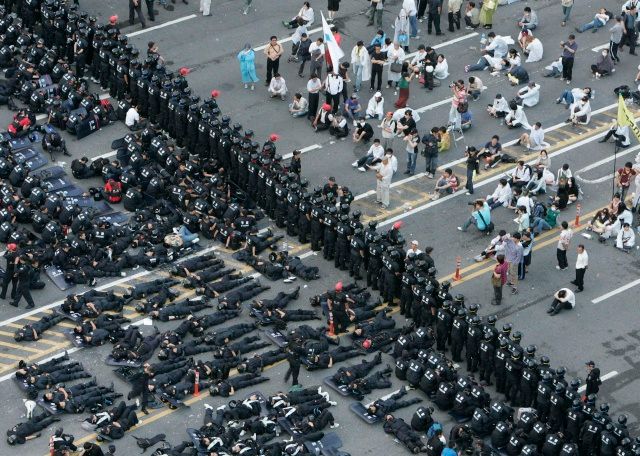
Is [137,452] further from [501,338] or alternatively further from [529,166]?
[529,166]

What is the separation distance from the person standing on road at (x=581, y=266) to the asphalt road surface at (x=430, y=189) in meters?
0.36

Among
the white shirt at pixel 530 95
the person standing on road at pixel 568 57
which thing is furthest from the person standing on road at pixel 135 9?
the person standing on road at pixel 568 57

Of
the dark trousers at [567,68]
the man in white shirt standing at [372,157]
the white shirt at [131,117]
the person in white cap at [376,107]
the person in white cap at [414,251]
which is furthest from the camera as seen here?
the dark trousers at [567,68]

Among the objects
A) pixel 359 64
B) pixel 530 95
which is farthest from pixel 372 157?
pixel 530 95

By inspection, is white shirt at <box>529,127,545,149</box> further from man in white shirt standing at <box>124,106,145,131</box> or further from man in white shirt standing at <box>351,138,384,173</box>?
man in white shirt standing at <box>124,106,145,131</box>

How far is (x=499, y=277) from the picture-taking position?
58.4m

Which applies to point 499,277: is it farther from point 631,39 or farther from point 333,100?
point 631,39

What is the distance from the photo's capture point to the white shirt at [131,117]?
66.8m

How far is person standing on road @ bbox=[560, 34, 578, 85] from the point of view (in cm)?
6975

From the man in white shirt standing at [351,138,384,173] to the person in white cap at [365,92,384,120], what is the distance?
9.17ft

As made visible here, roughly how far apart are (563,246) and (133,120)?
1758 centimetres

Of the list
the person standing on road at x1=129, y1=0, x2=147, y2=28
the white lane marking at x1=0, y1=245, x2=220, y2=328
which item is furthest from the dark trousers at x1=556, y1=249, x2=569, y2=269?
the person standing on road at x1=129, y1=0, x2=147, y2=28

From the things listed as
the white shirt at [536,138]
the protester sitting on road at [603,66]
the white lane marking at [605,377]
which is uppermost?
the protester sitting on road at [603,66]

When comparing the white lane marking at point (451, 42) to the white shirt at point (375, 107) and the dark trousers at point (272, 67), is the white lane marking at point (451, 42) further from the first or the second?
the dark trousers at point (272, 67)
